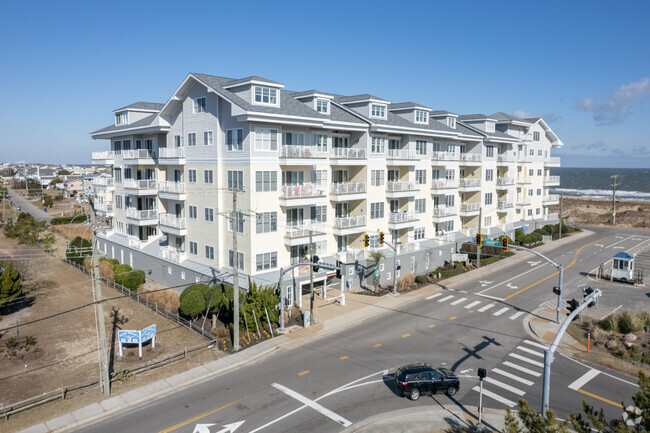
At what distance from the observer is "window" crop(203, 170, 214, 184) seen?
125ft

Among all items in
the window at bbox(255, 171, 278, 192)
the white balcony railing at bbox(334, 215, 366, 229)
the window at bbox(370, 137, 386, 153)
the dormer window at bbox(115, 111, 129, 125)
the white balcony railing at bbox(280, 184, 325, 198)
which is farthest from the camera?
the dormer window at bbox(115, 111, 129, 125)

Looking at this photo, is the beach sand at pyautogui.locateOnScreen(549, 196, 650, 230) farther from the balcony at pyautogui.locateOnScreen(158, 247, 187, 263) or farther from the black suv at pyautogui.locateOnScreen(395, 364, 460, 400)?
the black suv at pyautogui.locateOnScreen(395, 364, 460, 400)

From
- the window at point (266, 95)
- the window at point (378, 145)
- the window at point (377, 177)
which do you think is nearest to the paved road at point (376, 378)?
the window at point (377, 177)

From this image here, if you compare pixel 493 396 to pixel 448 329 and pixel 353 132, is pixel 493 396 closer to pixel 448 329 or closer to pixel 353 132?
pixel 448 329

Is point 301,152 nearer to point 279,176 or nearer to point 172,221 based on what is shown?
point 279,176

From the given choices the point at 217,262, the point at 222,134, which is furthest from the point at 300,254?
the point at 222,134

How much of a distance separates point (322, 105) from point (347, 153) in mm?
4951

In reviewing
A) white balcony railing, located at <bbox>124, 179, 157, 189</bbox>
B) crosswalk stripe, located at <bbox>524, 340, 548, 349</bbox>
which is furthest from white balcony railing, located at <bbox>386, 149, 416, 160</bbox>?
white balcony railing, located at <bbox>124, 179, 157, 189</bbox>

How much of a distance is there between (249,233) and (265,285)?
437cm

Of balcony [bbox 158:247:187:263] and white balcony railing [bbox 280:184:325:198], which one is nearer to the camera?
white balcony railing [bbox 280:184:325:198]

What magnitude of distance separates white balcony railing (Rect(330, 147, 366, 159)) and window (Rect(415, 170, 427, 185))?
9.72 m

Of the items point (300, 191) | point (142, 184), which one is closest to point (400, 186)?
point (300, 191)

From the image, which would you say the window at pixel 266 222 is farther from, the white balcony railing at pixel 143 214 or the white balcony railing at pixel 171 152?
the white balcony railing at pixel 143 214

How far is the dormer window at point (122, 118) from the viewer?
167 feet
